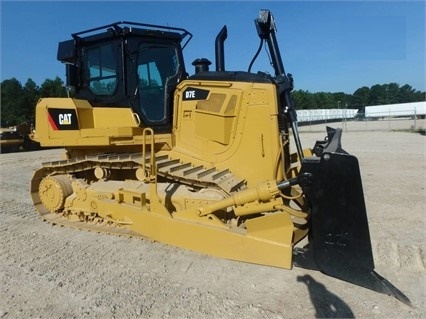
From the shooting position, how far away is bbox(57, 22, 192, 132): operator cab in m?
4.95

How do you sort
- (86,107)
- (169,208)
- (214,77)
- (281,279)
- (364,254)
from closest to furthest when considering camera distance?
1. (364,254)
2. (281,279)
3. (169,208)
4. (214,77)
5. (86,107)

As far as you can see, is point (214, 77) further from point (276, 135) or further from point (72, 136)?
point (72, 136)

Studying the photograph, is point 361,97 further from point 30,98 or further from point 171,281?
point 171,281

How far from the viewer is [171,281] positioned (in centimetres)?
361

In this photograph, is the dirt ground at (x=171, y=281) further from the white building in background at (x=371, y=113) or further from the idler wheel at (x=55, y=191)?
the white building in background at (x=371, y=113)

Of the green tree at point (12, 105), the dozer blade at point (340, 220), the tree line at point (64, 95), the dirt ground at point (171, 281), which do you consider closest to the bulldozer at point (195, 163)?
the dozer blade at point (340, 220)

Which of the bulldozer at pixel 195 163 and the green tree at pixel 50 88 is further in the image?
the green tree at pixel 50 88

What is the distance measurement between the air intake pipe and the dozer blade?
2670mm

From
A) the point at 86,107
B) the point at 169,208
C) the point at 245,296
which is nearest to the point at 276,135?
the point at 169,208

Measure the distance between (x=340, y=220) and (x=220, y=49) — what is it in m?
3.35

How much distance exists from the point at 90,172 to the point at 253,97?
2867mm

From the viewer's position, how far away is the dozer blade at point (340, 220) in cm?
318

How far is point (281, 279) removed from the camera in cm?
356

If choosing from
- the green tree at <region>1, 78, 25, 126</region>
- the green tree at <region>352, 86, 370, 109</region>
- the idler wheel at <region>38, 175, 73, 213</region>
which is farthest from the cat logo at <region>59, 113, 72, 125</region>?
the green tree at <region>352, 86, 370, 109</region>
